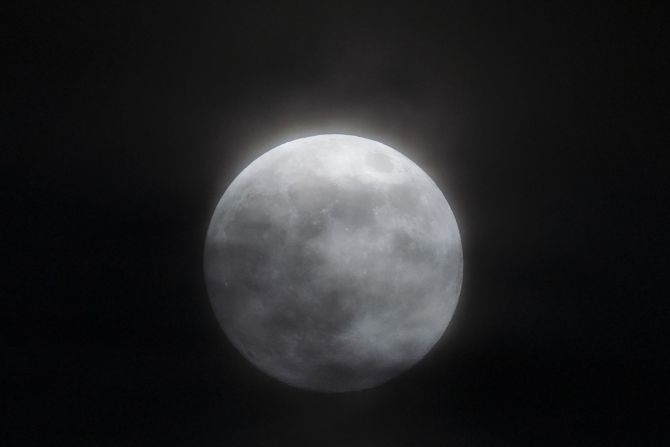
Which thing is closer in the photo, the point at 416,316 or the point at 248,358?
the point at 416,316

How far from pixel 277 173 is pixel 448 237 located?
49.2 inches

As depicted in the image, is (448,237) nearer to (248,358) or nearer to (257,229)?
(257,229)

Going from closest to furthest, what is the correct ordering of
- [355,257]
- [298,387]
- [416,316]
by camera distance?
[355,257]
[416,316]
[298,387]

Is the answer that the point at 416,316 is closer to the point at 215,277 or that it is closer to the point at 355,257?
the point at 355,257

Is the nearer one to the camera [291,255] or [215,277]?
[291,255]

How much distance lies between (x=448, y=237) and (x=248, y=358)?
5.39 feet

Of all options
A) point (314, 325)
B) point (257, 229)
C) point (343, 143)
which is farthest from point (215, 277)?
point (343, 143)

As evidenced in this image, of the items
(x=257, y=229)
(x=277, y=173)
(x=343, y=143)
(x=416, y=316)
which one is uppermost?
(x=343, y=143)

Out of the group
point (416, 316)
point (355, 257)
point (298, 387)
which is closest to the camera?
point (355, 257)

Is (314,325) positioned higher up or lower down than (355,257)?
lower down

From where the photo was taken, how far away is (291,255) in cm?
367

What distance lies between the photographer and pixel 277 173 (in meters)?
3.94

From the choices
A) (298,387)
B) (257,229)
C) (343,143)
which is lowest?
(298,387)

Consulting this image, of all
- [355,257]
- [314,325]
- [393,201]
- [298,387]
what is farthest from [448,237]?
[298,387]
